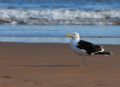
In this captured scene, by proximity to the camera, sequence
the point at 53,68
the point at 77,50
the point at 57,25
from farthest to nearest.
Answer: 1. the point at 57,25
2. the point at 77,50
3. the point at 53,68

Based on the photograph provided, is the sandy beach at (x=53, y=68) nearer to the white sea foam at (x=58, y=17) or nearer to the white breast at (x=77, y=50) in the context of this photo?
the white breast at (x=77, y=50)

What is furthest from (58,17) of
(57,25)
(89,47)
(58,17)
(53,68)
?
(53,68)

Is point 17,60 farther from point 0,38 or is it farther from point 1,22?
point 1,22

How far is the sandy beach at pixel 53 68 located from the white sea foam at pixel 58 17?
8986mm

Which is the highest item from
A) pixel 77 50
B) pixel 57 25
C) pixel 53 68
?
pixel 77 50

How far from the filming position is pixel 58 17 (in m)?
27.1

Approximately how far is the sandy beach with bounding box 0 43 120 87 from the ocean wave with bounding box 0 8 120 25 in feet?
29.3

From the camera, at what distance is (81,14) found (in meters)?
27.9

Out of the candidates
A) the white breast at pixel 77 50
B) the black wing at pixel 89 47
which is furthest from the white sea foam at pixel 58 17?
the black wing at pixel 89 47

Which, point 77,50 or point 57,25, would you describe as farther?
point 57,25

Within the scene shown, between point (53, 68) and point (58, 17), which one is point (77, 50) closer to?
point (53, 68)

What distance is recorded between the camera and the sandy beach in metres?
10.1

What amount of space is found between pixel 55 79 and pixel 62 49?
17.8 ft

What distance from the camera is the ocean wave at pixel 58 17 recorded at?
25416 mm
